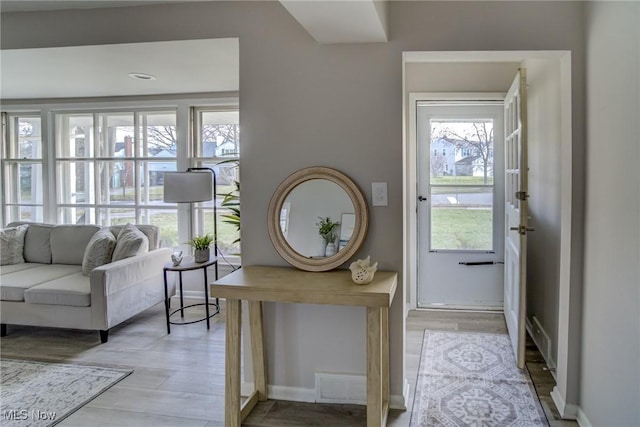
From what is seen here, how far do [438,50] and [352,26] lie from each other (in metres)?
0.51

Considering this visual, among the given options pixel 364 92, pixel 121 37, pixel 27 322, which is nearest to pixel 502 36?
pixel 364 92

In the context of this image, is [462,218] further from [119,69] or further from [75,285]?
[75,285]

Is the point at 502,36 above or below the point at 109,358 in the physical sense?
above

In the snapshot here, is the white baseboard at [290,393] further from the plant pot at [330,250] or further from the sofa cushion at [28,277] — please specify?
the sofa cushion at [28,277]

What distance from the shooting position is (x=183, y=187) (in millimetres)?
3742

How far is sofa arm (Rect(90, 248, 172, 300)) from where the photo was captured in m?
3.40

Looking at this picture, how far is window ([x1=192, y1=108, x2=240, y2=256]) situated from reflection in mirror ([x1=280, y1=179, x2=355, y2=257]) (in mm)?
2110

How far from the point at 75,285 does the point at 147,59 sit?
6.04 ft

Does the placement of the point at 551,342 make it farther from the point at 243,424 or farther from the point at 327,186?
the point at 243,424

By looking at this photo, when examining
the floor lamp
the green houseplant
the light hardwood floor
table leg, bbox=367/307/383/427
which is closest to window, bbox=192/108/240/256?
the floor lamp

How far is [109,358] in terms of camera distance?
10.5ft

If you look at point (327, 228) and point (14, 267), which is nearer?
point (327, 228)

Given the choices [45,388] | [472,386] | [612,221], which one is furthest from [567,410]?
[45,388]

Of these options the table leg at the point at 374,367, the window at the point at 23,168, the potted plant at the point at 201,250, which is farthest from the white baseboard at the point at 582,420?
the window at the point at 23,168
